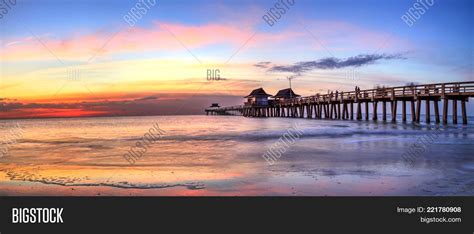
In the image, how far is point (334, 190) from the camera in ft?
24.0

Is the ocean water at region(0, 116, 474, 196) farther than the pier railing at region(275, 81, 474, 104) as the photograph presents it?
No

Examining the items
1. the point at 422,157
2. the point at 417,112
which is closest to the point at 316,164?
the point at 422,157

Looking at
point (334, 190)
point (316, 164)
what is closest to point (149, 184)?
point (334, 190)

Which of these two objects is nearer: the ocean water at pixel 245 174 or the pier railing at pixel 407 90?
the ocean water at pixel 245 174

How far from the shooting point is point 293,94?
7519 centimetres

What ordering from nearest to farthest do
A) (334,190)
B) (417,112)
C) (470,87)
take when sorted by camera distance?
(334,190)
(470,87)
(417,112)

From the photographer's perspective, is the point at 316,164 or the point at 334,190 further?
the point at 316,164

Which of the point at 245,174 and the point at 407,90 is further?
the point at 407,90

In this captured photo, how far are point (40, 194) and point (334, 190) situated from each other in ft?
16.0

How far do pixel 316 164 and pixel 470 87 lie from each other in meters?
16.3
